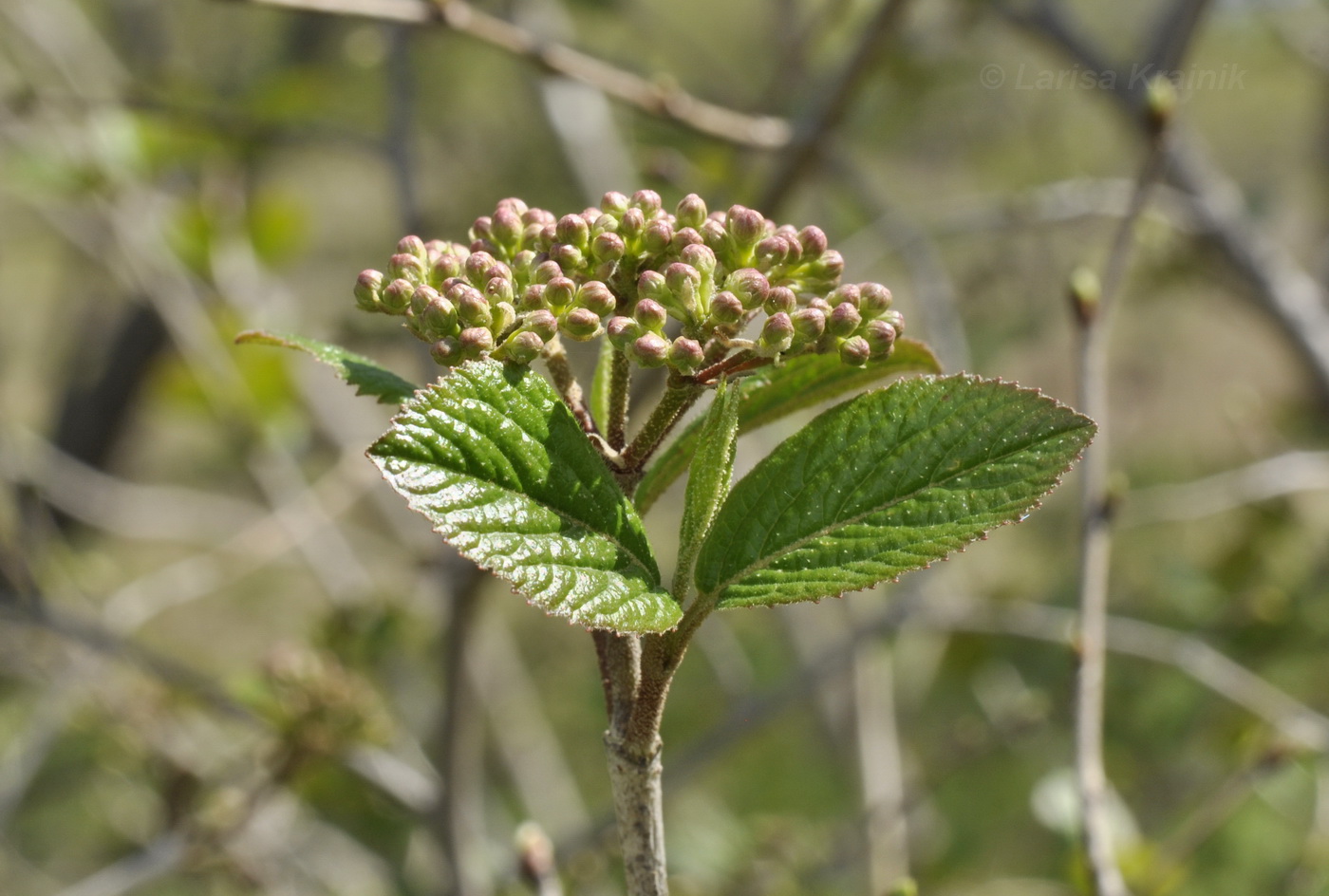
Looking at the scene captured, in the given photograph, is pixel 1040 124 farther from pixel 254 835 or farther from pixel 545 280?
pixel 545 280

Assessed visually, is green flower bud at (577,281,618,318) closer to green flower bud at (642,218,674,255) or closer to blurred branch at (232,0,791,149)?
green flower bud at (642,218,674,255)

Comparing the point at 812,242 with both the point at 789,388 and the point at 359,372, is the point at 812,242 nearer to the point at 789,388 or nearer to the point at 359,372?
the point at 789,388

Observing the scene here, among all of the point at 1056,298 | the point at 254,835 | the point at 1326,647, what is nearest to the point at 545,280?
the point at 254,835

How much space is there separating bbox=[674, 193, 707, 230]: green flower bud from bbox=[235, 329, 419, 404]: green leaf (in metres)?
0.22

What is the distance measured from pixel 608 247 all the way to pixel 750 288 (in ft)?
0.33

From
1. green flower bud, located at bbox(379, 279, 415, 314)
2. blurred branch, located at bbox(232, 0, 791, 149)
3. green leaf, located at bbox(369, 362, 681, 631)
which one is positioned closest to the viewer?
green leaf, located at bbox(369, 362, 681, 631)

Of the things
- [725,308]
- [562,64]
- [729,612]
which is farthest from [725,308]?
[729,612]

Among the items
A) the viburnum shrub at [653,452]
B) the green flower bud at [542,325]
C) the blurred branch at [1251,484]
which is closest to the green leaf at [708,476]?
the viburnum shrub at [653,452]

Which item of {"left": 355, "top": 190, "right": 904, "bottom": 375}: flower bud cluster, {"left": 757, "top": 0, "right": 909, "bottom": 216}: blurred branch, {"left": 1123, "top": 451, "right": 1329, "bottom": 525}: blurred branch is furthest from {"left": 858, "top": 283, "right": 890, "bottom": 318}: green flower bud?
{"left": 1123, "top": 451, "right": 1329, "bottom": 525}: blurred branch

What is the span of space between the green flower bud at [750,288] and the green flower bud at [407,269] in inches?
8.5

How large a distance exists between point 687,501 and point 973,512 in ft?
0.57

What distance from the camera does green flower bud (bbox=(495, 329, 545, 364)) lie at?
66cm

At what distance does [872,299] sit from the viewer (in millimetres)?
726

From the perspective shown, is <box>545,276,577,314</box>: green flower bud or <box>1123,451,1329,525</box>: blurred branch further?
<box>1123,451,1329,525</box>: blurred branch
